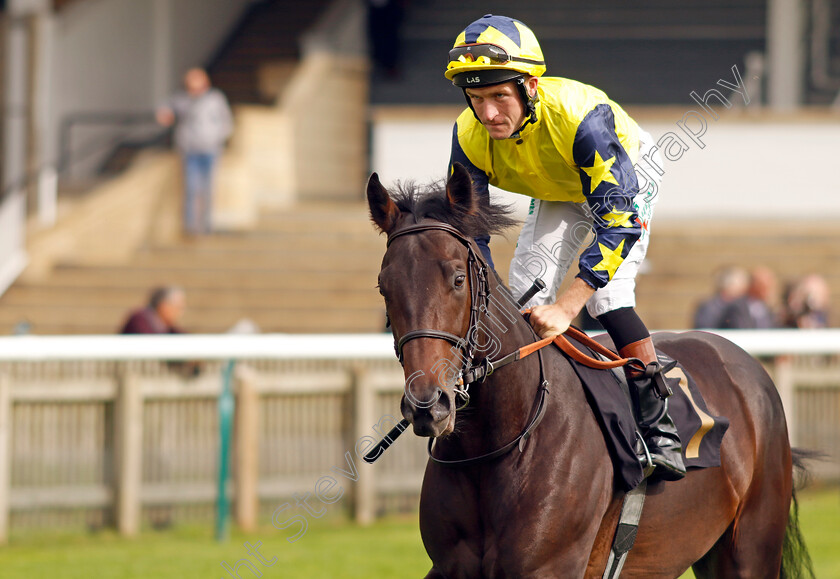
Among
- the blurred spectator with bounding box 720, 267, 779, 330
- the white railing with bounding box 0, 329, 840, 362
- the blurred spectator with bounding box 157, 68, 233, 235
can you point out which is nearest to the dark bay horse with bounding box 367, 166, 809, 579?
the white railing with bounding box 0, 329, 840, 362

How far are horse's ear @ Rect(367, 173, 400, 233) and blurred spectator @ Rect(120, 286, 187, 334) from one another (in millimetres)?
4726

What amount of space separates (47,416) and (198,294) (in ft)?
15.3

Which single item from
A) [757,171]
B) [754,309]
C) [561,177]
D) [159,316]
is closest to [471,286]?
[561,177]

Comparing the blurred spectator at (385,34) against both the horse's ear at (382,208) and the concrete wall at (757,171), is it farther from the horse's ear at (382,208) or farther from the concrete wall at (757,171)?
the horse's ear at (382,208)

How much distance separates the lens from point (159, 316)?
25.8ft

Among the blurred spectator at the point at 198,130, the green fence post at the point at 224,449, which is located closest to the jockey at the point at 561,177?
the green fence post at the point at 224,449

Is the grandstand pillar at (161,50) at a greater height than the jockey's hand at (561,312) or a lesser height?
greater

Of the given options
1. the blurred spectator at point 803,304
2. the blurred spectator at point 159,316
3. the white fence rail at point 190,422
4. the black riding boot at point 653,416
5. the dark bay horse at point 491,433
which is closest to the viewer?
the dark bay horse at point 491,433

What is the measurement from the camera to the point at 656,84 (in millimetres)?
16266

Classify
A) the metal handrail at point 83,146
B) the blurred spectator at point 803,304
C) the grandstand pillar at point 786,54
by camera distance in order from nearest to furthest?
the blurred spectator at point 803,304 → the metal handrail at point 83,146 → the grandstand pillar at point 786,54

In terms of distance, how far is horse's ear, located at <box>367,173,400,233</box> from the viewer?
318 centimetres

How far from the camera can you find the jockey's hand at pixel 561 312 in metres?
3.34

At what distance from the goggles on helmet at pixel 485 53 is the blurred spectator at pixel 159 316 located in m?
4.78

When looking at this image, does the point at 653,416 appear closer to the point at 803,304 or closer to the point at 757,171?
the point at 803,304
